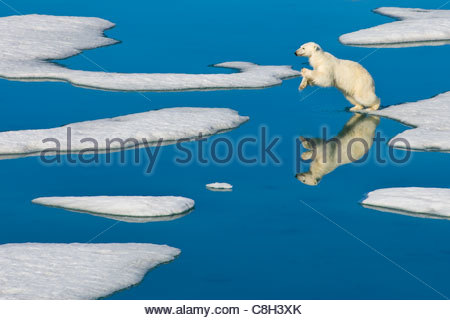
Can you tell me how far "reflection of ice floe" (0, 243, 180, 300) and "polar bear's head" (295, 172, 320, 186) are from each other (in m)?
2.44

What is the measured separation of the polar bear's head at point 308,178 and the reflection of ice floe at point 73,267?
244cm

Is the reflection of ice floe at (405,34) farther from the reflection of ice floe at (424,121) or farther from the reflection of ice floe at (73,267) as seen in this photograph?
the reflection of ice floe at (73,267)

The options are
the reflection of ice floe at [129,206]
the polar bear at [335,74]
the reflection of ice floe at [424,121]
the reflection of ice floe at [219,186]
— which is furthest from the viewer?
the polar bear at [335,74]

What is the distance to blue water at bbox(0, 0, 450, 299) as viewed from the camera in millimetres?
7723

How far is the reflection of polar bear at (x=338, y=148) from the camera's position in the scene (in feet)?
34.6

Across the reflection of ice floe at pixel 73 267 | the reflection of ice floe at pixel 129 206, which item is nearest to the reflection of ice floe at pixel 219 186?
the reflection of ice floe at pixel 129 206

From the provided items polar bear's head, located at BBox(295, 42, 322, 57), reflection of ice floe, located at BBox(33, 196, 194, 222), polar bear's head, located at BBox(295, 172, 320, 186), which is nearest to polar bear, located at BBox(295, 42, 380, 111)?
polar bear's head, located at BBox(295, 42, 322, 57)

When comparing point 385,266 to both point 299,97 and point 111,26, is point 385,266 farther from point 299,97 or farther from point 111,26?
point 111,26

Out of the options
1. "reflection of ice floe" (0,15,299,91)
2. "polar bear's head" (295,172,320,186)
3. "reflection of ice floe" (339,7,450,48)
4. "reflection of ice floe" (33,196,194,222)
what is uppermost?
"reflection of ice floe" (339,7,450,48)

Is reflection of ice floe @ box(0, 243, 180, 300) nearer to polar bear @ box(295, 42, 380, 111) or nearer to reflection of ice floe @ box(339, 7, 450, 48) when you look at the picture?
polar bear @ box(295, 42, 380, 111)

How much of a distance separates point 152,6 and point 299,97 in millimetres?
8972

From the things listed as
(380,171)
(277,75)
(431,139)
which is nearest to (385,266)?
(380,171)

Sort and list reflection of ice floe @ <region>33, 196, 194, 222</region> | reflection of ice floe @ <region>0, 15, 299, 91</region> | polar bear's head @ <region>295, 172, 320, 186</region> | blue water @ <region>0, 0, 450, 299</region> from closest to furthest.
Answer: blue water @ <region>0, 0, 450, 299</region>, reflection of ice floe @ <region>33, 196, 194, 222</region>, polar bear's head @ <region>295, 172, 320, 186</region>, reflection of ice floe @ <region>0, 15, 299, 91</region>

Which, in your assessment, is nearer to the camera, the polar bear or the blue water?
the blue water
